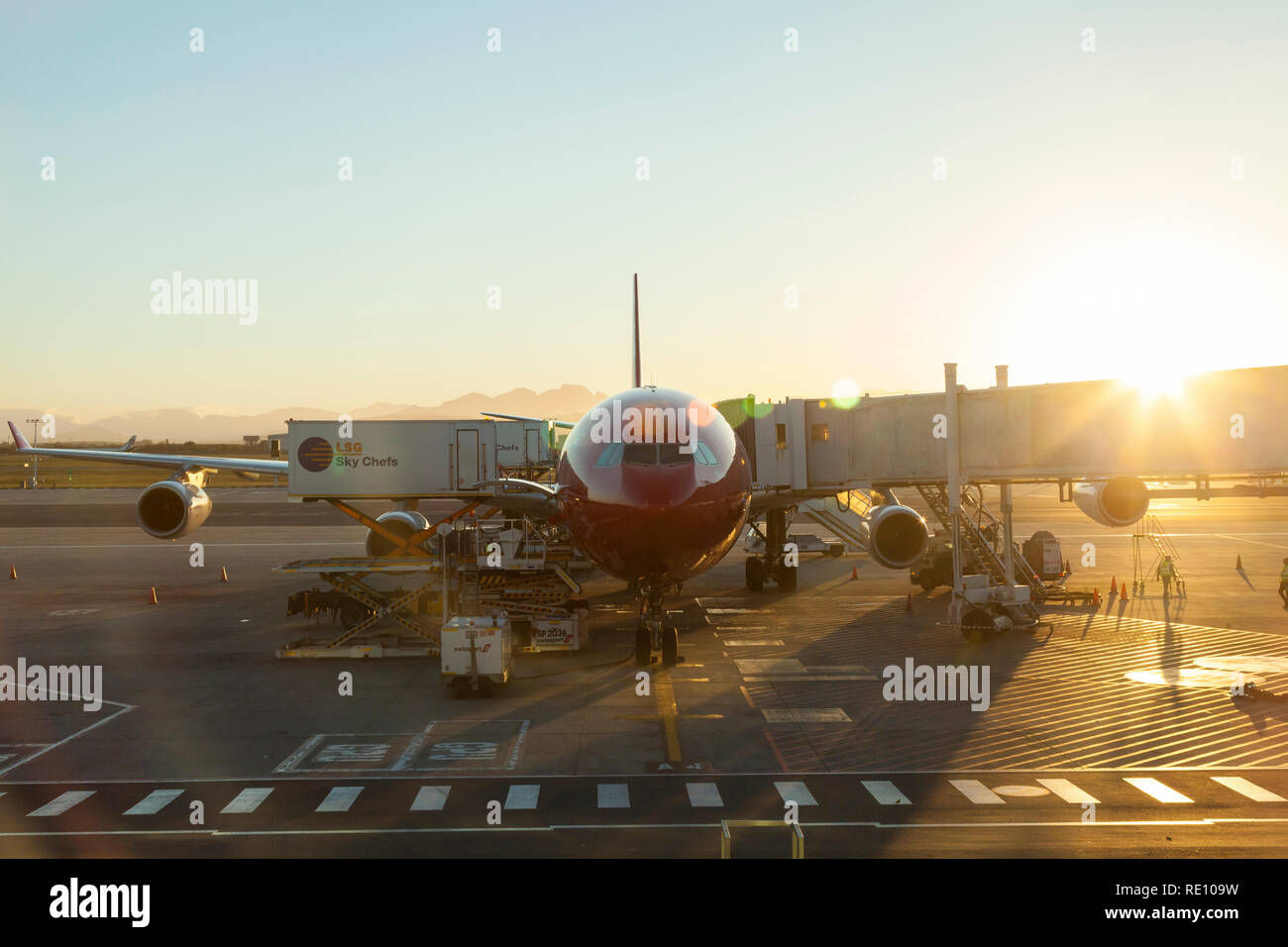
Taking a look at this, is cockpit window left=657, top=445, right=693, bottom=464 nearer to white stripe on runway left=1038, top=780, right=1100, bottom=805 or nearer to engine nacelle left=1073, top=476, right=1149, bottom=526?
white stripe on runway left=1038, top=780, right=1100, bottom=805

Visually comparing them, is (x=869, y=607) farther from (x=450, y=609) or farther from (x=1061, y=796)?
(x=1061, y=796)

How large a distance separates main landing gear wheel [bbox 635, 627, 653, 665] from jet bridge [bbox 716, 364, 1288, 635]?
877 cm

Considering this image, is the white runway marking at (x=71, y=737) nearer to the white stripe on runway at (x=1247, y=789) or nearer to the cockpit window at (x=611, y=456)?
the cockpit window at (x=611, y=456)

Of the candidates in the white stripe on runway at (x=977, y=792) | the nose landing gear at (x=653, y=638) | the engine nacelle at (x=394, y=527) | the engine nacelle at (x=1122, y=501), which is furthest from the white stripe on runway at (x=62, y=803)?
the engine nacelle at (x=1122, y=501)

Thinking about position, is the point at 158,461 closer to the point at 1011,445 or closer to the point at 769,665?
the point at 769,665

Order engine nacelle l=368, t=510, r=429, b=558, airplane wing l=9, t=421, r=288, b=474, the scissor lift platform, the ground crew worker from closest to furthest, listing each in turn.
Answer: the scissor lift platform, airplane wing l=9, t=421, r=288, b=474, the ground crew worker, engine nacelle l=368, t=510, r=429, b=558

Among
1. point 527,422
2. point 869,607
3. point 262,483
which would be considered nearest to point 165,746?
point 527,422

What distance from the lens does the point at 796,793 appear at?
15.8m

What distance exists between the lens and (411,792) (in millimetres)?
15977

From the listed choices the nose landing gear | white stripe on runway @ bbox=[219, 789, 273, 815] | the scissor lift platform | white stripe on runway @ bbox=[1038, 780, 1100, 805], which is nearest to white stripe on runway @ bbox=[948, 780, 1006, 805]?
white stripe on runway @ bbox=[1038, 780, 1100, 805]

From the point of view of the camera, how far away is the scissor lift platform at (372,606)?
1101 inches

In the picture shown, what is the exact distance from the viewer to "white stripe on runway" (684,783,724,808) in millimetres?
15289

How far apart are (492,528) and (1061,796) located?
741 inches

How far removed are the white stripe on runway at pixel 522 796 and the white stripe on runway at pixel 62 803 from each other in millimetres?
6609
